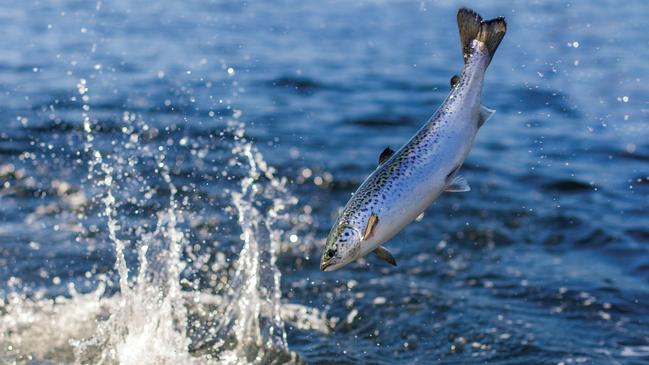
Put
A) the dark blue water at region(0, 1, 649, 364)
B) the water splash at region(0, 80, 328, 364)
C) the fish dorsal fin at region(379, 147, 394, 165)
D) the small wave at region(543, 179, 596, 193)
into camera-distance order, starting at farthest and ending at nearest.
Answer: the small wave at region(543, 179, 596, 193), the dark blue water at region(0, 1, 649, 364), the water splash at region(0, 80, 328, 364), the fish dorsal fin at region(379, 147, 394, 165)

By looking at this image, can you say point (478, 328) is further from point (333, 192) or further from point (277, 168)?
point (277, 168)

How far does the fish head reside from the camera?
331cm

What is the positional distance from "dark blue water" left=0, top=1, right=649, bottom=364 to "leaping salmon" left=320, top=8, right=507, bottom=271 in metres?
3.70

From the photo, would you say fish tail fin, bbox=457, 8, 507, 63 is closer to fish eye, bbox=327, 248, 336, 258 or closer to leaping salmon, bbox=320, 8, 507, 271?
leaping salmon, bbox=320, 8, 507, 271

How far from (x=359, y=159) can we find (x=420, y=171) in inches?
326

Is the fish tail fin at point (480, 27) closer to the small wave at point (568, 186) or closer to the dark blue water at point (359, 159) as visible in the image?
the dark blue water at point (359, 159)

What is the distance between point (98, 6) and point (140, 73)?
614cm

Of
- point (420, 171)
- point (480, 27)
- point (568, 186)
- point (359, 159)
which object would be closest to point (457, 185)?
point (420, 171)

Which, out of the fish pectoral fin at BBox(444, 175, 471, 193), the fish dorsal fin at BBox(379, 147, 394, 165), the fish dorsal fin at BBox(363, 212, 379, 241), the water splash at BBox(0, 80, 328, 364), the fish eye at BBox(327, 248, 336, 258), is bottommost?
the water splash at BBox(0, 80, 328, 364)

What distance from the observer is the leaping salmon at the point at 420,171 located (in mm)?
3336

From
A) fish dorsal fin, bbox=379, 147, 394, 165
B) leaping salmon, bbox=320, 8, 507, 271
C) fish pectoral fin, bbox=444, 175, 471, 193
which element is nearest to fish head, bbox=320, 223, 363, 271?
leaping salmon, bbox=320, 8, 507, 271

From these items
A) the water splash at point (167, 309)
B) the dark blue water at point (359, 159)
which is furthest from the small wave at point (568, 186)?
the water splash at point (167, 309)

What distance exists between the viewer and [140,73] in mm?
15359

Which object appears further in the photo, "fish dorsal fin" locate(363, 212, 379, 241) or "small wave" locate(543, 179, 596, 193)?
"small wave" locate(543, 179, 596, 193)
